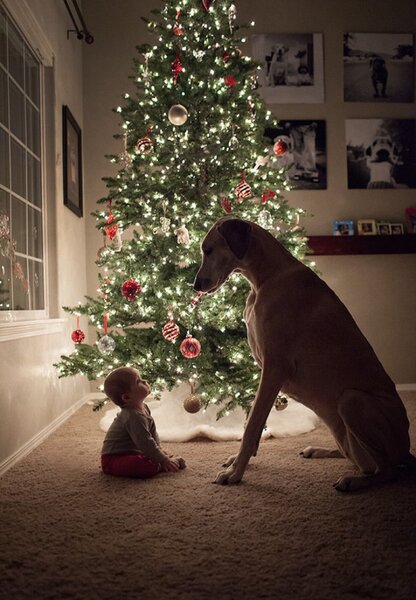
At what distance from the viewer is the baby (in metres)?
2.24

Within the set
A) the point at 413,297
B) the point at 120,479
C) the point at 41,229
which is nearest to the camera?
the point at 120,479

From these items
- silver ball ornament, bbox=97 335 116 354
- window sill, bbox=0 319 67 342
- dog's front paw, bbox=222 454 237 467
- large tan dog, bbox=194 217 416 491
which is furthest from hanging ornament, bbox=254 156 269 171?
dog's front paw, bbox=222 454 237 467

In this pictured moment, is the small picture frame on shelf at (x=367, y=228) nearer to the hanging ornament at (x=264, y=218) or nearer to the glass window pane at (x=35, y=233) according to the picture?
the hanging ornament at (x=264, y=218)

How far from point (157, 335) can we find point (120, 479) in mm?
1018

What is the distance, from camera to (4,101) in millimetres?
2836

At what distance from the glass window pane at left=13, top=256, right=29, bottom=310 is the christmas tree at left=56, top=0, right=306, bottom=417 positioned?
31 centimetres

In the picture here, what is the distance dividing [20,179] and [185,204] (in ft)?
3.12

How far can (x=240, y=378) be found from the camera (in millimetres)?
2969

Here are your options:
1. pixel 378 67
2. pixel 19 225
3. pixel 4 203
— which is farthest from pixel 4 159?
pixel 378 67

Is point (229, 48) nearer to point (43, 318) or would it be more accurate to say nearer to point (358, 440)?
point (43, 318)

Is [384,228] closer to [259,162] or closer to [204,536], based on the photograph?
[259,162]

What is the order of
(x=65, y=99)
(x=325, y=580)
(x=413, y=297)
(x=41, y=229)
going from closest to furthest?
(x=325, y=580), (x=41, y=229), (x=65, y=99), (x=413, y=297)

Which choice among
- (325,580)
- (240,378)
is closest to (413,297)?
(240,378)

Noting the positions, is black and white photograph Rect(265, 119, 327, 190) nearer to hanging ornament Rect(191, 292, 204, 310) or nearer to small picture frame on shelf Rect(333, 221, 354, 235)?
small picture frame on shelf Rect(333, 221, 354, 235)
